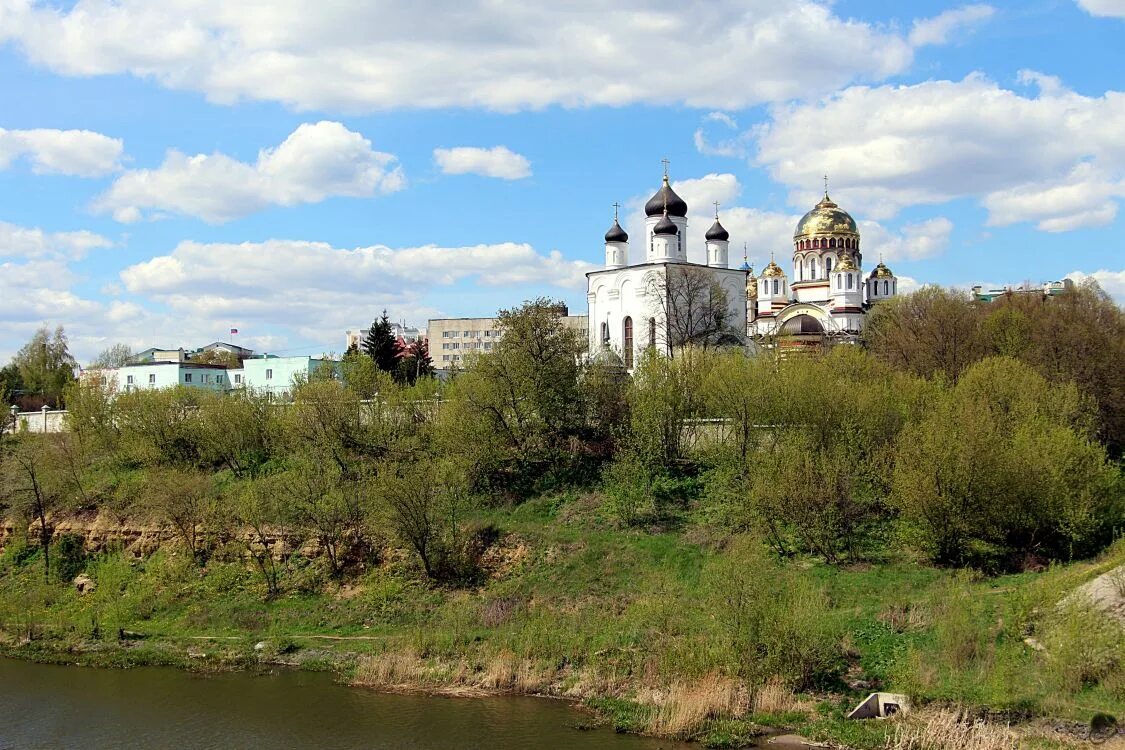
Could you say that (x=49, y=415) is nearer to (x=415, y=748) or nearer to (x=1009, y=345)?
(x=415, y=748)

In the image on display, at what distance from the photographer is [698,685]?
1931 cm

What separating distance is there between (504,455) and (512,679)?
495 inches

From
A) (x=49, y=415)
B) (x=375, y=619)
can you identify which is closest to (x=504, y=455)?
(x=375, y=619)

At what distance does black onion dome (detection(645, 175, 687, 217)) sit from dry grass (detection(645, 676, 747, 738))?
32466 millimetres

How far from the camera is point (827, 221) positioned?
70.8m

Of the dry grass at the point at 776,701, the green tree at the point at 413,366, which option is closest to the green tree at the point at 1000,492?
the dry grass at the point at 776,701

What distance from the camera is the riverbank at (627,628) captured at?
18266 millimetres

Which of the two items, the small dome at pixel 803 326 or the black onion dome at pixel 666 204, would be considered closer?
the black onion dome at pixel 666 204

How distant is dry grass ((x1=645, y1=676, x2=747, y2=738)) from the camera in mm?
18406

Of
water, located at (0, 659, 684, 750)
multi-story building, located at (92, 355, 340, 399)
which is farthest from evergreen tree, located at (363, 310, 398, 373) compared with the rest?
water, located at (0, 659, 684, 750)

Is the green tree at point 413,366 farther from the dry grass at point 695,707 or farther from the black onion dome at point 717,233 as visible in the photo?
the dry grass at point 695,707

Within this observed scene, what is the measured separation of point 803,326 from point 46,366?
48.1 metres

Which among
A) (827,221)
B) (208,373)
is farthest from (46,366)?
(827,221)

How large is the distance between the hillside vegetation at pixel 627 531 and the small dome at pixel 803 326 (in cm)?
1806
